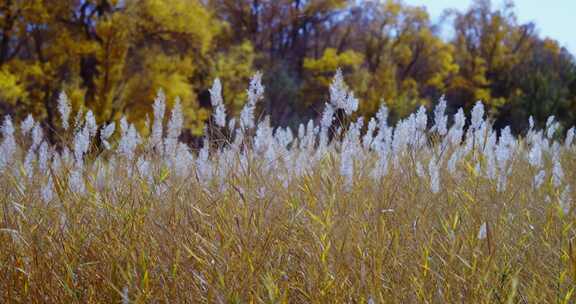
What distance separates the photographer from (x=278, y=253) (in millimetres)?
1979

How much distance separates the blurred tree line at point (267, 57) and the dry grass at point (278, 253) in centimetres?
73

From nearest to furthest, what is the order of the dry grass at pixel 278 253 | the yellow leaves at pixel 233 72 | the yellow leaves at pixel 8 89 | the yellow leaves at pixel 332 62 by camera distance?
the dry grass at pixel 278 253
the yellow leaves at pixel 8 89
the yellow leaves at pixel 233 72
the yellow leaves at pixel 332 62

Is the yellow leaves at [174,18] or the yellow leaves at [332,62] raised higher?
the yellow leaves at [174,18]

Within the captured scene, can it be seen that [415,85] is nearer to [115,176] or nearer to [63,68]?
[63,68]

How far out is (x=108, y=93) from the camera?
12.8 meters

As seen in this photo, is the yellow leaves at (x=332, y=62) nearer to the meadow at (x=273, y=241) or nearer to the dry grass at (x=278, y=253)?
the meadow at (x=273, y=241)

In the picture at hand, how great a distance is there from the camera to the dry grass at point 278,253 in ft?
5.43

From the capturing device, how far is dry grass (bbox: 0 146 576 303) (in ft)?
5.43

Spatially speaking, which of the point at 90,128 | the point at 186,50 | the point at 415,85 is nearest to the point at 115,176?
the point at 90,128

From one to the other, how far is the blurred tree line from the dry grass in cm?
73

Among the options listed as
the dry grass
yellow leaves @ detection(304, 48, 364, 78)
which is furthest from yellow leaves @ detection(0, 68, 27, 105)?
yellow leaves @ detection(304, 48, 364, 78)

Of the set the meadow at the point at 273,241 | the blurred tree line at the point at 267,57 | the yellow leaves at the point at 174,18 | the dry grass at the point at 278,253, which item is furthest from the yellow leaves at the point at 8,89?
the dry grass at the point at 278,253

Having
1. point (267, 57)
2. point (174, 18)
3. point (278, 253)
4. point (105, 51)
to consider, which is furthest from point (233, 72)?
point (278, 253)

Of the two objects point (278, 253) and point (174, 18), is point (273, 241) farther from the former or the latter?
point (174, 18)
